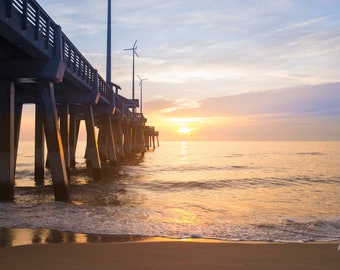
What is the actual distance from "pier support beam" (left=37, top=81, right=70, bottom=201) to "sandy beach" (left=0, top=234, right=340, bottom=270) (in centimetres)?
706

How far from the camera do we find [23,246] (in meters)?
6.77

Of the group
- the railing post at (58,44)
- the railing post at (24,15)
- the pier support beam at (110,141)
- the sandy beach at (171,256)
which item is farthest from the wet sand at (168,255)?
the pier support beam at (110,141)

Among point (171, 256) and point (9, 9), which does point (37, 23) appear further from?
point (171, 256)

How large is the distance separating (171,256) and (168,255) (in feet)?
0.26

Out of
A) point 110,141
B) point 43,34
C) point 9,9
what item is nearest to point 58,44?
point 43,34

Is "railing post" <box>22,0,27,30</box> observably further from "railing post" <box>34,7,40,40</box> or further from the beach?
the beach

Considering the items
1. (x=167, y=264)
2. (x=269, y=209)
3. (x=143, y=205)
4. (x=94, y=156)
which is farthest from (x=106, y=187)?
(x=167, y=264)

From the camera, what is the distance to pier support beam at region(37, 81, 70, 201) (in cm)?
1343

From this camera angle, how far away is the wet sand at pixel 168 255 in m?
5.55

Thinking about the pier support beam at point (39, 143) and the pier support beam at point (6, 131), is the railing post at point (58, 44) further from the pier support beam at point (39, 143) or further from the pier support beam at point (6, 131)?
the pier support beam at point (39, 143)

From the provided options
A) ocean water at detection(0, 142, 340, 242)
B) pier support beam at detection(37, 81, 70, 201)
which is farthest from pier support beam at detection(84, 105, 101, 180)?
pier support beam at detection(37, 81, 70, 201)

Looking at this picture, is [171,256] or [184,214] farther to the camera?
[184,214]

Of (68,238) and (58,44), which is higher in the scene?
(58,44)

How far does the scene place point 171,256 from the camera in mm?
6133
